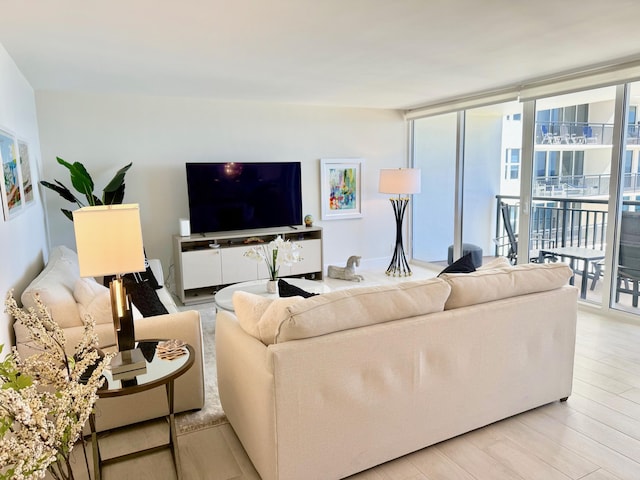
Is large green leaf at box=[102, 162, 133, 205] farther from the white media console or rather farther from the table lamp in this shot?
the table lamp

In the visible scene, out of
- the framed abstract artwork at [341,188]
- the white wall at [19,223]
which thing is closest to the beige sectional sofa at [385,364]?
the white wall at [19,223]

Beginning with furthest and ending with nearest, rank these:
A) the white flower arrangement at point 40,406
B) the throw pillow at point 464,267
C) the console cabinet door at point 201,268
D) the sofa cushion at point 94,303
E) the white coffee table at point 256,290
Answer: the console cabinet door at point 201,268 → the white coffee table at point 256,290 → the throw pillow at point 464,267 → the sofa cushion at point 94,303 → the white flower arrangement at point 40,406

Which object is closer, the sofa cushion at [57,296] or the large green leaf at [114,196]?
the sofa cushion at [57,296]

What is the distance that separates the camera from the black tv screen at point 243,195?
5.15m

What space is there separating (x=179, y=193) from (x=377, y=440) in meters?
4.04

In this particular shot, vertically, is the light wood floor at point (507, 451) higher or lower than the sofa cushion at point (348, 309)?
lower

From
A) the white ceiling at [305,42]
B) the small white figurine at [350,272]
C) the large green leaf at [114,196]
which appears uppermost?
the white ceiling at [305,42]

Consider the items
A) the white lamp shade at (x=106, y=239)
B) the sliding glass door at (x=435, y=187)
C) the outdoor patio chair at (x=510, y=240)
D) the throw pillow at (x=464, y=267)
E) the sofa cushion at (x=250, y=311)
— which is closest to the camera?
the white lamp shade at (x=106, y=239)

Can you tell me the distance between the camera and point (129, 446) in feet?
7.68

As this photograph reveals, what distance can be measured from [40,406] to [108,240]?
1135 millimetres

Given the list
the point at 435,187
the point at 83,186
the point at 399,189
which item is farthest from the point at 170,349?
the point at 435,187

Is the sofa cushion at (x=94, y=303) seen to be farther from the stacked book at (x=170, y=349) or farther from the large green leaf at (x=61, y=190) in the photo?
the large green leaf at (x=61, y=190)

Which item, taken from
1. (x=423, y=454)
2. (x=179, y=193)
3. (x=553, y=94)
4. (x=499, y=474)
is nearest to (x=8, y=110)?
(x=179, y=193)

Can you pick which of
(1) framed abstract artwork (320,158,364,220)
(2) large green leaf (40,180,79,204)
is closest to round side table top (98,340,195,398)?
(2) large green leaf (40,180,79,204)
